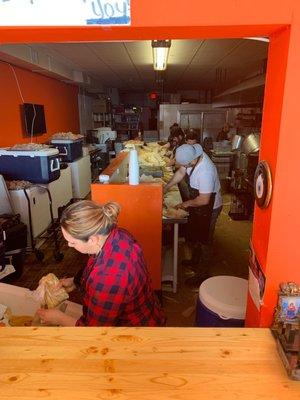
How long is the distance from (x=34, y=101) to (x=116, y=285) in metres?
6.04

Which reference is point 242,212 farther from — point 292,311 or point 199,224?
point 292,311

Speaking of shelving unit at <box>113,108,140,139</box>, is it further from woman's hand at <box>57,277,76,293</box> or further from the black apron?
woman's hand at <box>57,277,76,293</box>

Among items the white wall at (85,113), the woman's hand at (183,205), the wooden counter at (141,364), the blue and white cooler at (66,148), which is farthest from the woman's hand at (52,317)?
the white wall at (85,113)

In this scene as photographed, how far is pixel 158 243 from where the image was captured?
3498 millimetres

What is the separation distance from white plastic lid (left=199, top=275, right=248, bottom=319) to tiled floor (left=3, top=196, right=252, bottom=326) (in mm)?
1181

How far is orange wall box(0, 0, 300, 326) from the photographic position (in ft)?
4.26

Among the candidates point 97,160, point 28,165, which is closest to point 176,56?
point 28,165

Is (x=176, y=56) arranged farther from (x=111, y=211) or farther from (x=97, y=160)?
(x=111, y=211)

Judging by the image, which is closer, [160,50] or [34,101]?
[160,50]

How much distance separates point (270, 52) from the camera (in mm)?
1531

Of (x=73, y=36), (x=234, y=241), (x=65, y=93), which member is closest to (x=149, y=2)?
(x=73, y=36)

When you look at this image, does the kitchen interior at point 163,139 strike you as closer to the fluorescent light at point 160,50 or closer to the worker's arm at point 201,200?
the fluorescent light at point 160,50

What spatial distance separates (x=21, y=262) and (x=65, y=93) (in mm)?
6107

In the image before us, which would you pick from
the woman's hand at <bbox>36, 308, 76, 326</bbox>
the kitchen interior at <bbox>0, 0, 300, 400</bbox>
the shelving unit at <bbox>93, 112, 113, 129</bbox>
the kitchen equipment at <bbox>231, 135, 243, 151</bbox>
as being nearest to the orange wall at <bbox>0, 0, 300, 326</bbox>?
the kitchen interior at <bbox>0, 0, 300, 400</bbox>
